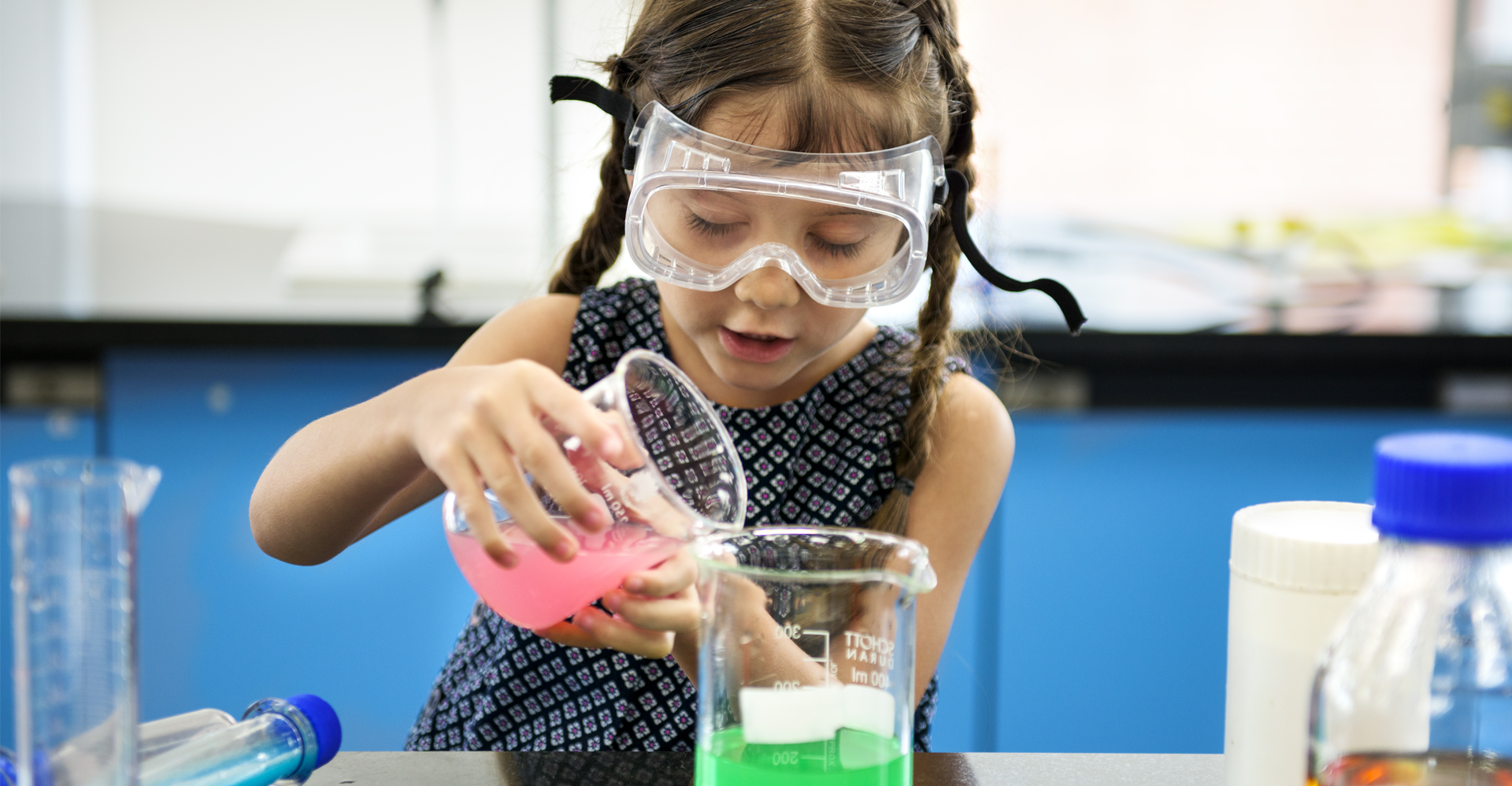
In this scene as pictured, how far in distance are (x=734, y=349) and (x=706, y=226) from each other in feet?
0.39

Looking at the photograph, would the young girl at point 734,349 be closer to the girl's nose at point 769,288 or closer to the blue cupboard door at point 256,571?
the girl's nose at point 769,288

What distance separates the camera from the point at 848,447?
4.42 feet

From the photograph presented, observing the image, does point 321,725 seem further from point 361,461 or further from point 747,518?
point 747,518

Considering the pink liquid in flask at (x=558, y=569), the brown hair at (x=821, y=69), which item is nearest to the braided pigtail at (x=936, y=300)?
the brown hair at (x=821, y=69)

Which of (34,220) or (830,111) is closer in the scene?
(830,111)

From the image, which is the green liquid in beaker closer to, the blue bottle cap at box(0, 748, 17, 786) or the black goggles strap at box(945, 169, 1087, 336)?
the blue bottle cap at box(0, 748, 17, 786)

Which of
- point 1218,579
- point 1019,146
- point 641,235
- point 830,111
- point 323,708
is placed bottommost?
point 1218,579

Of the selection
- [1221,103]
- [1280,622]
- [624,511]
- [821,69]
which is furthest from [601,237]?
[1221,103]

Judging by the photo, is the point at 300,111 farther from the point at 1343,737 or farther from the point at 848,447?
the point at 1343,737

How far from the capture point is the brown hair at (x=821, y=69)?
3.56ft

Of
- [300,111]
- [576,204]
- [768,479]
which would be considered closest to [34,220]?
[300,111]

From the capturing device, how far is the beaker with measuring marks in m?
0.62

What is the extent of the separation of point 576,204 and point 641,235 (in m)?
1.44

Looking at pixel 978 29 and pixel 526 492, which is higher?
pixel 978 29
